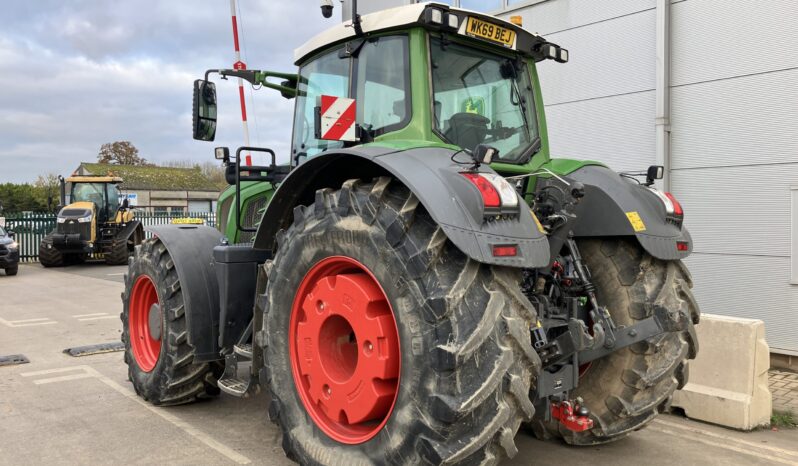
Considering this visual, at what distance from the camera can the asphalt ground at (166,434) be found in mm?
4129

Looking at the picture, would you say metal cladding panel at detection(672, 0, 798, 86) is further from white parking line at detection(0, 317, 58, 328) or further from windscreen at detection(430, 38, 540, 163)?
white parking line at detection(0, 317, 58, 328)

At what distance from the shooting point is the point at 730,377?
16.9 ft

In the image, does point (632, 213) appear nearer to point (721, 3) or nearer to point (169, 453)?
point (169, 453)

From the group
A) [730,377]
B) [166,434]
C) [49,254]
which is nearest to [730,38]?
[730,377]

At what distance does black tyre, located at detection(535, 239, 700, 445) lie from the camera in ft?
12.3

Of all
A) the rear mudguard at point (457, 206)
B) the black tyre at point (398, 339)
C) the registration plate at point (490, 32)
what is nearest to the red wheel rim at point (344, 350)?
the black tyre at point (398, 339)

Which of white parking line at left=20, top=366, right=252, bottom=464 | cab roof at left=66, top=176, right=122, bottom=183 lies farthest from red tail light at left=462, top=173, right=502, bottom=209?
cab roof at left=66, top=176, right=122, bottom=183

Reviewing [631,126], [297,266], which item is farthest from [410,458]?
[631,126]

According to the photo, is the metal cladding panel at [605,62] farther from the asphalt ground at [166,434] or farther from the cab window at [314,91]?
the cab window at [314,91]

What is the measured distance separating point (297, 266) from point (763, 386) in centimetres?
390

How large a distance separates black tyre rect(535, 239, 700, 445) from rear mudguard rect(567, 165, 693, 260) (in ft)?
0.51

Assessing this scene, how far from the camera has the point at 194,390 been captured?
502 cm

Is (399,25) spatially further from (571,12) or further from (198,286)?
(571,12)

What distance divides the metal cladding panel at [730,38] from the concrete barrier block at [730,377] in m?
3.06
